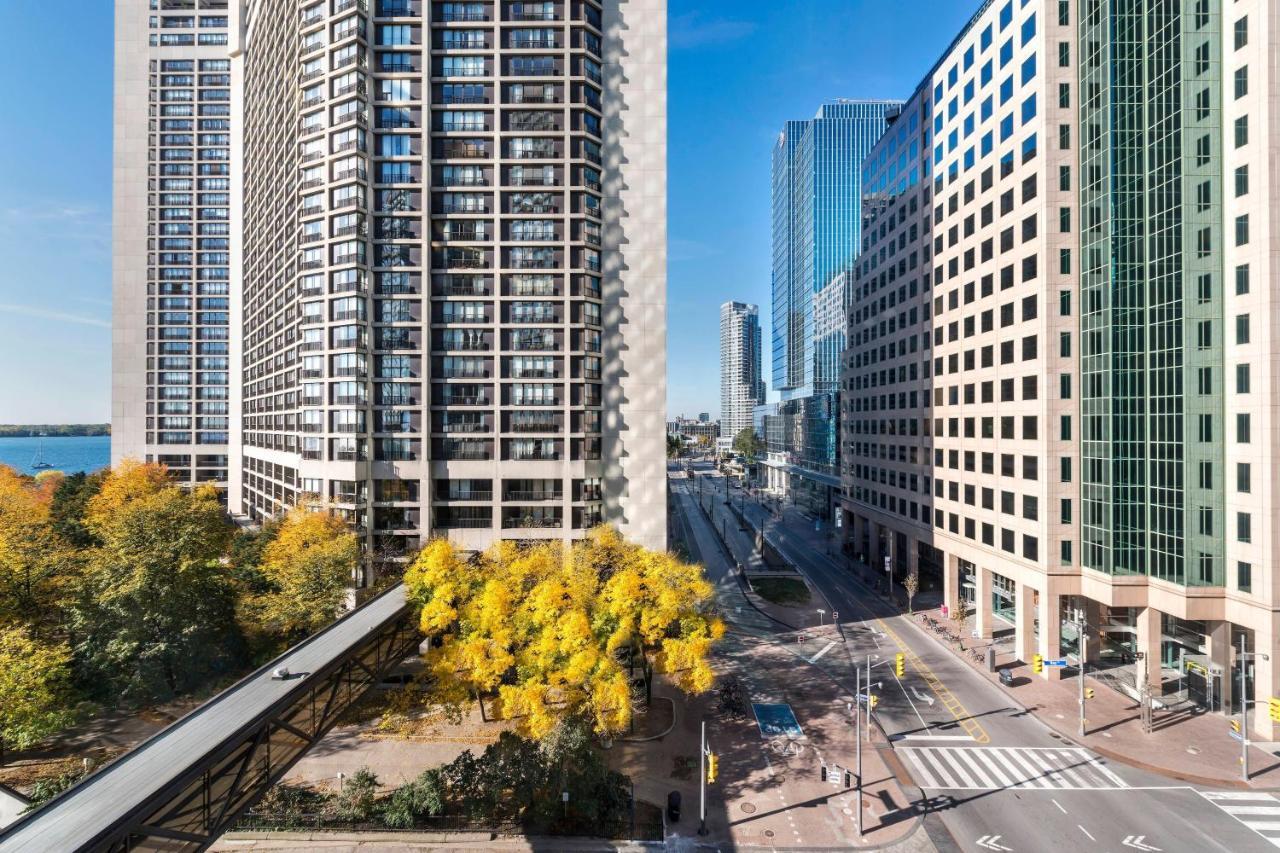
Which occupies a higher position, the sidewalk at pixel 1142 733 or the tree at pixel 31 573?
the tree at pixel 31 573

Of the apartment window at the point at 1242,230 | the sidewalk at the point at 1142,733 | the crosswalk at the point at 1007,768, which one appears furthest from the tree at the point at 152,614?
the apartment window at the point at 1242,230

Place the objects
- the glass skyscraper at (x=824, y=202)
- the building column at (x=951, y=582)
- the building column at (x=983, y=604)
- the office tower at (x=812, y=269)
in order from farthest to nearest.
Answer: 1. the glass skyscraper at (x=824, y=202)
2. the office tower at (x=812, y=269)
3. the building column at (x=951, y=582)
4. the building column at (x=983, y=604)

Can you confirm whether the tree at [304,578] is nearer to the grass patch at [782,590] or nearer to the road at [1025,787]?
the road at [1025,787]

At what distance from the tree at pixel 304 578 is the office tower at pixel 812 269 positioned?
93.6m

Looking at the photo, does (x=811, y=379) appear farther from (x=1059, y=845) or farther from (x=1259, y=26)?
(x=1059, y=845)

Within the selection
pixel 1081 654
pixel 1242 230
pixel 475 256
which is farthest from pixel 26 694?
pixel 1242 230

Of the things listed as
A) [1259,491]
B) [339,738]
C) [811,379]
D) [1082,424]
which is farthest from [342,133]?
[811,379]

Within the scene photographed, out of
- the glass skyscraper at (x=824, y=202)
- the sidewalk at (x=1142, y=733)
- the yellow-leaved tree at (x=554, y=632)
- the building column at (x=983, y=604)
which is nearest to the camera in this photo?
the yellow-leaved tree at (x=554, y=632)

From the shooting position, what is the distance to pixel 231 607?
145 feet

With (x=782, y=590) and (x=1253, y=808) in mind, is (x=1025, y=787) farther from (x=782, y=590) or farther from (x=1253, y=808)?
(x=782, y=590)

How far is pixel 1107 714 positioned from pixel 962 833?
20802mm

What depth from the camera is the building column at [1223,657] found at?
3906 centimetres

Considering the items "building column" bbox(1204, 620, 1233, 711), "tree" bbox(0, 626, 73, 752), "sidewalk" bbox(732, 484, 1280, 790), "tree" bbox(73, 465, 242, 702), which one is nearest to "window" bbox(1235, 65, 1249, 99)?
"building column" bbox(1204, 620, 1233, 711)

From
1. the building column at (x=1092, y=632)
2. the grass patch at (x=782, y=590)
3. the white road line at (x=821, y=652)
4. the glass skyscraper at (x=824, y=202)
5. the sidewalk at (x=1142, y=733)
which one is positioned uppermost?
the glass skyscraper at (x=824, y=202)
